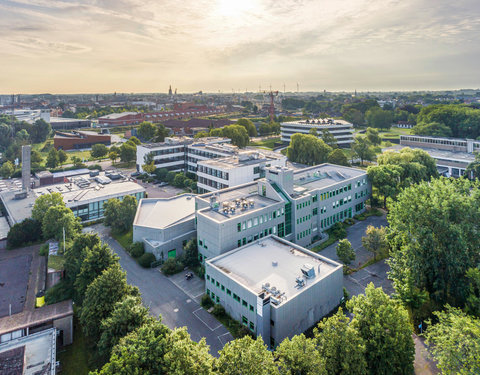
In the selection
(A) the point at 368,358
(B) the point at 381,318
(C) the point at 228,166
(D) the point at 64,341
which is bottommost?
(D) the point at 64,341

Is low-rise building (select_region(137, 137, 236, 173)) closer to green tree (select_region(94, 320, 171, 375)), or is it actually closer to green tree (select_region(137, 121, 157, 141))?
green tree (select_region(137, 121, 157, 141))

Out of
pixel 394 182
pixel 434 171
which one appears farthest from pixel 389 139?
pixel 394 182

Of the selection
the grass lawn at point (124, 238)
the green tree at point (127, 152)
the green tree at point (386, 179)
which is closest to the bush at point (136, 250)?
the grass lawn at point (124, 238)

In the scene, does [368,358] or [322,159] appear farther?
[322,159]

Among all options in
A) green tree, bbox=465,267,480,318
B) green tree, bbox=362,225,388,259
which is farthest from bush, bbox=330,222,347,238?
green tree, bbox=465,267,480,318

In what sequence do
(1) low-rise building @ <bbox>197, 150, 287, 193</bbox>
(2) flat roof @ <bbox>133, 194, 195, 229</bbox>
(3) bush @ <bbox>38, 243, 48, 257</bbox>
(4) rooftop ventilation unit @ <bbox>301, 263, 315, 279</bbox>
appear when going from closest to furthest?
(4) rooftop ventilation unit @ <bbox>301, 263, 315, 279</bbox> < (3) bush @ <bbox>38, 243, 48, 257</bbox> < (2) flat roof @ <bbox>133, 194, 195, 229</bbox> < (1) low-rise building @ <bbox>197, 150, 287, 193</bbox>

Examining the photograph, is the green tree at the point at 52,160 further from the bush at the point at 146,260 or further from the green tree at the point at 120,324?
the green tree at the point at 120,324

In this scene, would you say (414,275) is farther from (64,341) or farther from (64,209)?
(64,209)
